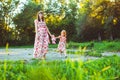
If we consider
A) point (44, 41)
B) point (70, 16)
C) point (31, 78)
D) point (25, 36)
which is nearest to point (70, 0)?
point (70, 16)

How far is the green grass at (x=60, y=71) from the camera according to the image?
8.78 feet

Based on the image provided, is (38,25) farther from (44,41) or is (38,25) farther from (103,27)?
(103,27)

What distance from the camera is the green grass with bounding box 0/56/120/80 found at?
2.67 metres

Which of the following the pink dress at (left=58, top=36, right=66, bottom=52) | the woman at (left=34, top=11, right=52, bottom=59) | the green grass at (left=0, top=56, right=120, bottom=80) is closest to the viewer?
the green grass at (left=0, top=56, right=120, bottom=80)

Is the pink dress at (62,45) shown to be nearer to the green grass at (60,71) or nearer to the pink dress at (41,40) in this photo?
the pink dress at (41,40)

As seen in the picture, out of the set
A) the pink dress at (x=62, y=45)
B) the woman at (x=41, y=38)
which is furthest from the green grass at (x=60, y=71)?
the pink dress at (x=62, y=45)

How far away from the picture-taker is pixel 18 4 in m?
67.0

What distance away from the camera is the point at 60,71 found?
5285 mm

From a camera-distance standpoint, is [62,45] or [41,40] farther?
[62,45]

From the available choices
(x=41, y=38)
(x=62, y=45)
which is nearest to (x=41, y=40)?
(x=41, y=38)

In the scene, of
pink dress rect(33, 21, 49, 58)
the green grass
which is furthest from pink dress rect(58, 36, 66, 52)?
the green grass

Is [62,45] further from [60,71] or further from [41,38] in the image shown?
[60,71]

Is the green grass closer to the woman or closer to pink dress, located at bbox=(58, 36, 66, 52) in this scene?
the woman

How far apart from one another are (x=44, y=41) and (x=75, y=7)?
6340 cm
